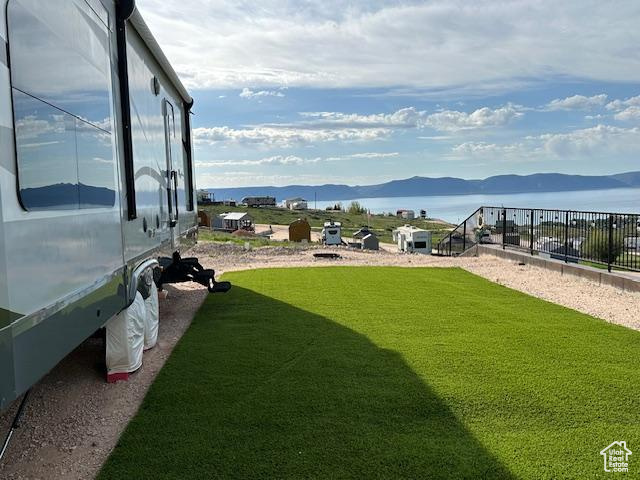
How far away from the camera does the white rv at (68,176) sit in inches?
93.0

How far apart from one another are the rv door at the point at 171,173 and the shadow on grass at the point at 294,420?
5.40 feet

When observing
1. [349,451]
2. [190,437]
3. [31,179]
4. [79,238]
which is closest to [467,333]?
[349,451]

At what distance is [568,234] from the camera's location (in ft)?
41.1

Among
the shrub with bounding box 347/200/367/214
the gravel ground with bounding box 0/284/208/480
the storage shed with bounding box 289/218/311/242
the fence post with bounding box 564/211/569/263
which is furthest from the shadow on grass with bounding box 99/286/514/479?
the shrub with bounding box 347/200/367/214

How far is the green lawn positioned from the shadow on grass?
0.01 meters

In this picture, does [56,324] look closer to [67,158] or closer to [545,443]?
[67,158]

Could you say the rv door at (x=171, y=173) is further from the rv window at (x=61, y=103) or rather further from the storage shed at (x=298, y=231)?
the storage shed at (x=298, y=231)

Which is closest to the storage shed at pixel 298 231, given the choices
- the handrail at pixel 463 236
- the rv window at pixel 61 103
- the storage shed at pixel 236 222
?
the handrail at pixel 463 236

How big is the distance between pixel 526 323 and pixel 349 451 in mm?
4571

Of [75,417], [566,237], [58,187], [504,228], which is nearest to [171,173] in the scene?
[75,417]

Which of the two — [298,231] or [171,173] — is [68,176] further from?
[298,231]

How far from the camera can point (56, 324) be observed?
9.23 feet

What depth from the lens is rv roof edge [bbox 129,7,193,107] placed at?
4.98m

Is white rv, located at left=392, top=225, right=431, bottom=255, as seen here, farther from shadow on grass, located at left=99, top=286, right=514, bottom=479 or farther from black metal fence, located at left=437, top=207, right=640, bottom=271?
shadow on grass, located at left=99, top=286, right=514, bottom=479
